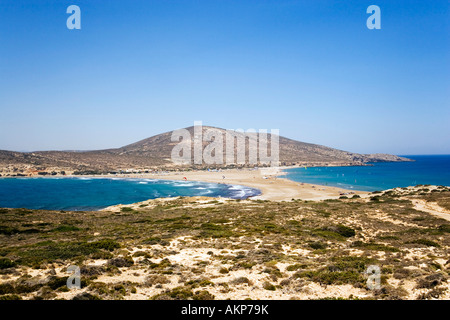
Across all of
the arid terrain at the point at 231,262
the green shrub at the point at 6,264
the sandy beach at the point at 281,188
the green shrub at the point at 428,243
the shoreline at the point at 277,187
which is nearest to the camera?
the arid terrain at the point at 231,262

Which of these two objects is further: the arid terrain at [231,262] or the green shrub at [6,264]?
the green shrub at [6,264]

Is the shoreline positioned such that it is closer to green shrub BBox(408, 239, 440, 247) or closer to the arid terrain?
the arid terrain

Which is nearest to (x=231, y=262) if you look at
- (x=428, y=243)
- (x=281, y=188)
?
(x=428, y=243)

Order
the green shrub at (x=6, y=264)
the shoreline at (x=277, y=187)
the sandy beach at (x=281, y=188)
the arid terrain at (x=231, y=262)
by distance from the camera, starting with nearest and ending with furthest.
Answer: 1. the arid terrain at (x=231, y=262)
2. the green shrub at (x=6, y=264)
3. the sandy beach at (x=281, y=188)
4. the shoreline at (x=277, y=187)


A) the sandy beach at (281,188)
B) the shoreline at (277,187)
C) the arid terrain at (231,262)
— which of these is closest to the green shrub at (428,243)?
the arid terrain at (231,262)

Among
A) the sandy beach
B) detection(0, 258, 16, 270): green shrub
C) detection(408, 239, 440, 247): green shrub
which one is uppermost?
detection(0, 258, 16, 270): green shrub

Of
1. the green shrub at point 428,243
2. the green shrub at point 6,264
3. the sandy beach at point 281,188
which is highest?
the green shrub at point 6,264

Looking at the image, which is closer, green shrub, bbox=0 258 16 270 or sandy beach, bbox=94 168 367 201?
green shrub, bbox=0 258 16 270

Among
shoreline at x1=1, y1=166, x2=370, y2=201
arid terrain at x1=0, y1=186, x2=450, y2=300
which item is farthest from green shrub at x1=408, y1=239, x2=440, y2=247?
shoreline at x1=1, y1=166, x2=370, y2=201

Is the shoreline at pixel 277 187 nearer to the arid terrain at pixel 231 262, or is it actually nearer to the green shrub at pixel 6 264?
the arid terrain at pixel 231 262

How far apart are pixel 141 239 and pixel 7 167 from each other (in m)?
157

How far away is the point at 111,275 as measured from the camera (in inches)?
461
